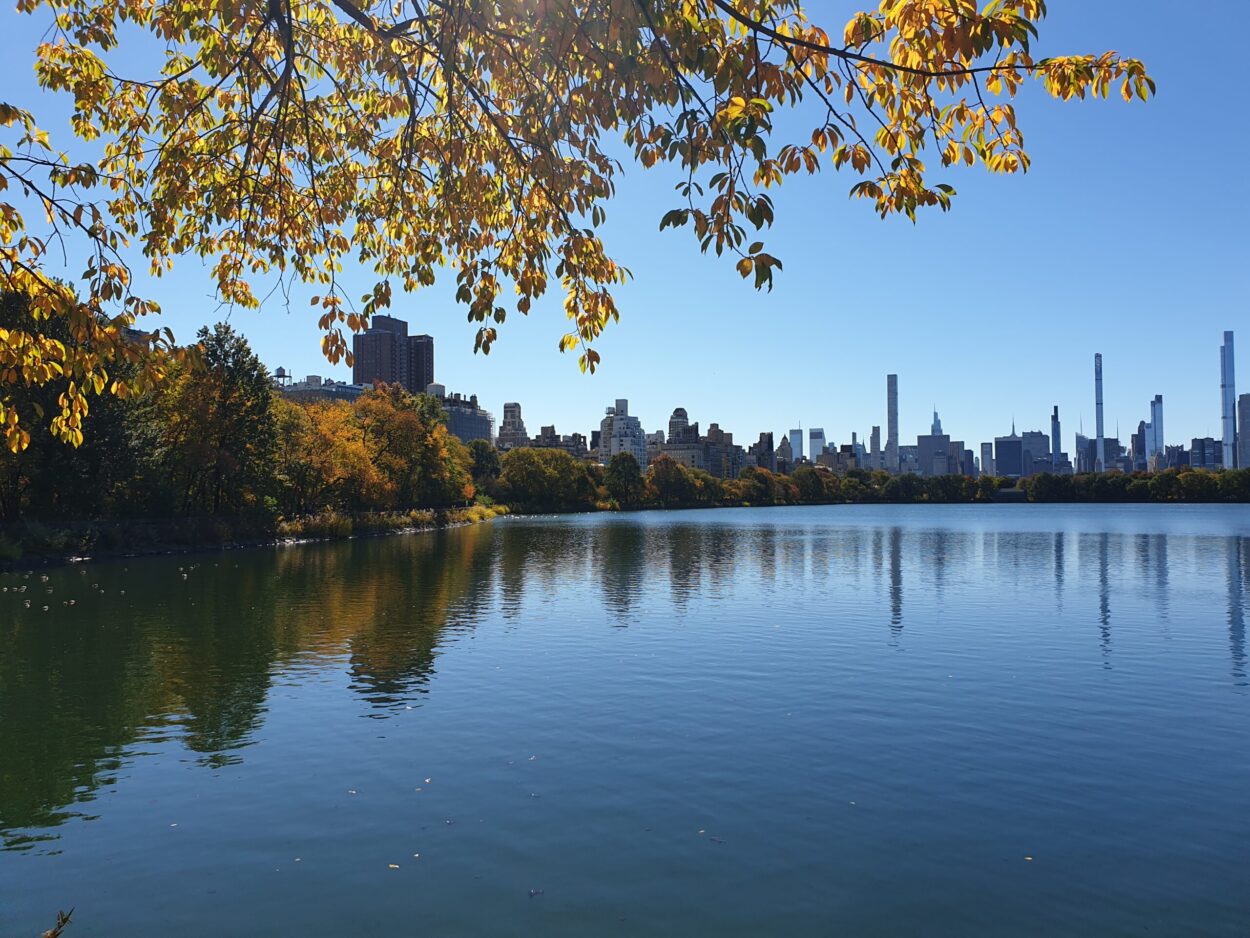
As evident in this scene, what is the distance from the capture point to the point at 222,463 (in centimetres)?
7100

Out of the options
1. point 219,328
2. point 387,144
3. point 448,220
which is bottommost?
point 448,220

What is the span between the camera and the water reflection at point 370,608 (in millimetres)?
17891

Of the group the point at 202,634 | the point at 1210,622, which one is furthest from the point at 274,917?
the point at 1210,622

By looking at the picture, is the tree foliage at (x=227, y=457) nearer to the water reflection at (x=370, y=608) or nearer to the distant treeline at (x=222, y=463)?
the distant treeline at (x=222, y=463)

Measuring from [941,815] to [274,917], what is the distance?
9093 mm

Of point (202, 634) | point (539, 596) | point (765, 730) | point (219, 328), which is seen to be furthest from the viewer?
point (219, 328)

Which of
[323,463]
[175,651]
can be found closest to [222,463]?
[323,463]

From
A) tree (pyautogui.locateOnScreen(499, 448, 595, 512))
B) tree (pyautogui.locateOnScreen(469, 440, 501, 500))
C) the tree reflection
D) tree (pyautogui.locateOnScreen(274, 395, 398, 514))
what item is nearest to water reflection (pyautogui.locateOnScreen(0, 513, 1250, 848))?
the tree reflection

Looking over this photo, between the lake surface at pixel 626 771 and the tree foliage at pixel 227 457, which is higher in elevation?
the tree foliage at pixel 227 457

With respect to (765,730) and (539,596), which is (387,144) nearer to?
(765,730)

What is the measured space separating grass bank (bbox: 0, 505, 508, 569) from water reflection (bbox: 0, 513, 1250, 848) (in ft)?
15.6

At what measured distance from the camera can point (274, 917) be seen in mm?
9883

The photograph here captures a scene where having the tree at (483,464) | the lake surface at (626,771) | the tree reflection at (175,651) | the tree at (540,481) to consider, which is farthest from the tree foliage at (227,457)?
the tree at (483,464)

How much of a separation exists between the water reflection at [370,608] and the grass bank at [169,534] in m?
4.77
